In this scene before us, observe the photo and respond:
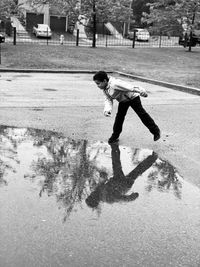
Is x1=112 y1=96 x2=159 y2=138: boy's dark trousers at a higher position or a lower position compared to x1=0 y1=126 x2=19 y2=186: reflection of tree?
higher

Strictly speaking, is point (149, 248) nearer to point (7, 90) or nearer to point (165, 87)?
point (7, 90)

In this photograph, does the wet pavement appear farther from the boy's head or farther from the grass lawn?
the grass lawn

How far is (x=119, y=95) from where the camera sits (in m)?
7.52

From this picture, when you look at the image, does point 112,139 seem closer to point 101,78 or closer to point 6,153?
point 101,78

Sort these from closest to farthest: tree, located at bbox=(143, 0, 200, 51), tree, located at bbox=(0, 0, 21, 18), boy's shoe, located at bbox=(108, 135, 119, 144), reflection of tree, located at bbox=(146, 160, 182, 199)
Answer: reflection of tree, located at bbox=(146, 160, 182, 199), boy's shoe, located at bbox=(108, 135, 119, 144), tree, located at bbox=(0, 0, 21, 18), tree, located at bbox=(143, 0, 200, 51)

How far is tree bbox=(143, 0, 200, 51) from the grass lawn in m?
2.80

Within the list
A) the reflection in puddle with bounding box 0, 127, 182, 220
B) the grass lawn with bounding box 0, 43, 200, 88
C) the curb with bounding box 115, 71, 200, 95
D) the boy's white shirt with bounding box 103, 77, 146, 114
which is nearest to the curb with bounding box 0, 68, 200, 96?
the curb with bounding box 115, 71, 200, 95

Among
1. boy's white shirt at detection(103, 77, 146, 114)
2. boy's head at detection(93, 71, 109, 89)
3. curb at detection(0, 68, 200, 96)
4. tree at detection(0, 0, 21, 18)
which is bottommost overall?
curb at detection(0, 68, 200, 96)

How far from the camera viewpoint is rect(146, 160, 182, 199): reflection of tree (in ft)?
18.6

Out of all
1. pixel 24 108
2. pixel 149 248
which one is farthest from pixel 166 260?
pixel 24 108

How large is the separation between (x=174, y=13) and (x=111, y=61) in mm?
9142

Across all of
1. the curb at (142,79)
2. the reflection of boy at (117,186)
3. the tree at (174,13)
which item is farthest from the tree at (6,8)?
the reflection of boy at (117,186)

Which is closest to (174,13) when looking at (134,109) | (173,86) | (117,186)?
(173,86)

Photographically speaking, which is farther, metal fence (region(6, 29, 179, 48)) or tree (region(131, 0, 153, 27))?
tree (region(131, 0, 153, 27))
